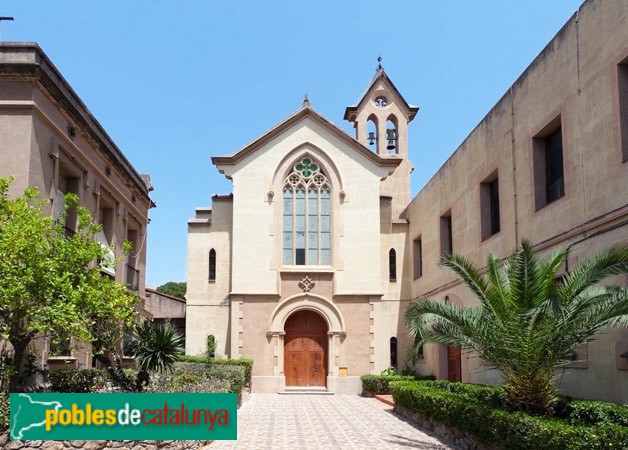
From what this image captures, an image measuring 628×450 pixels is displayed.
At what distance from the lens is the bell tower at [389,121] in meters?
34.4

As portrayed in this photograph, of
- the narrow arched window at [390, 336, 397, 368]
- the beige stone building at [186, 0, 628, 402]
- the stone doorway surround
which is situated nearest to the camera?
the beige stone building at [186, 0, 628, 402]

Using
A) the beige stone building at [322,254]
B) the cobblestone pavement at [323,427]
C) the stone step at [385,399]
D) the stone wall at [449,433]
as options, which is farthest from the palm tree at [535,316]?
the stone step at [385,399]

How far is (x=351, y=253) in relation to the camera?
28531 mm

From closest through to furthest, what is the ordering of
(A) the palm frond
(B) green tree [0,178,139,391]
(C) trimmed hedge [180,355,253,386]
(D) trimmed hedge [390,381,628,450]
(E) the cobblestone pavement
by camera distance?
(D) trimmed hedge [390,381,628,450] < (A) the palm frond < (B) green tree [0,178,139,391] < (E) the cobblestone pavement < (C) trimmed hedge [180,355,253,386]

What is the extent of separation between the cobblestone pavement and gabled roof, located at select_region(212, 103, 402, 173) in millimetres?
9993

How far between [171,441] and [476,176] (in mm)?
12932

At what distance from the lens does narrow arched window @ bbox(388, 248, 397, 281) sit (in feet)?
99.5

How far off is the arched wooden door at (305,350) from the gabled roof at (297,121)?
22.6 ft

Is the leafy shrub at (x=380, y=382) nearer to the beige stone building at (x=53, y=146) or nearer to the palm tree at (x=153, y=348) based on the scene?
the beige stone building at (x=53, y=146)

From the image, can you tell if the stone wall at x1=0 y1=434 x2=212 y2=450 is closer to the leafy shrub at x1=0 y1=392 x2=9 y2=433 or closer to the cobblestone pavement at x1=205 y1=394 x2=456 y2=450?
the leafy shrub at x1=0 y1=392 x2=9 y2=433

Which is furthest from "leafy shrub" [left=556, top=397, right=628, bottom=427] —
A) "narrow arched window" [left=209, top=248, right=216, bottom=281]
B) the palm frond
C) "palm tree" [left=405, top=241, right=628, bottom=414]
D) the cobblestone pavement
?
"narrow arched window" [left=209, top=248, right=216, bottom=281]

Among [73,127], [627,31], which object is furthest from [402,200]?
[627,31]

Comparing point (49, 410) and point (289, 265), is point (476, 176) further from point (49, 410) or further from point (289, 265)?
point (49, 410)

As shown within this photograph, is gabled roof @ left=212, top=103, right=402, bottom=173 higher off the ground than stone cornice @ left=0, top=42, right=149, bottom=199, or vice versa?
gabled roof @ left=212, top=103, right=402, bottom=173
